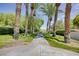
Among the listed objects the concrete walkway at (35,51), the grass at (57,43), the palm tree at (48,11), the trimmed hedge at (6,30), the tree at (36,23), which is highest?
the palm tree at (48,11)

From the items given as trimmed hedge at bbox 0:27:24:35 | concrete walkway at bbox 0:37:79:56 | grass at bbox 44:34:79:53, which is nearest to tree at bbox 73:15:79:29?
grass at bbox 44:34:79:53

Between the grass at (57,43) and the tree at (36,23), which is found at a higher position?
the tree at (36,23)

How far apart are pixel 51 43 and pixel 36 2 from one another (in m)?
0.52

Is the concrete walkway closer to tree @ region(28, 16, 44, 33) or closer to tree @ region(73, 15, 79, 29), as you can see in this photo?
tree @ region(28, 16, 44, 33)

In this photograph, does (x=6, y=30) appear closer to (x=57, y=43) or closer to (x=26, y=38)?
(x=26, y=38)

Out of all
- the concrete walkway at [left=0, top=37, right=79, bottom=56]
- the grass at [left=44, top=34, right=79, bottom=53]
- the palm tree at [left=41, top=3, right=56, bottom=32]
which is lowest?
the concrete walkway at [left=0, top=37, right=79, bottom=56]

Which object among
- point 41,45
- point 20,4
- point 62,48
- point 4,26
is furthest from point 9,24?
point 62,48

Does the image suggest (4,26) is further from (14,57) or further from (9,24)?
(14,57)

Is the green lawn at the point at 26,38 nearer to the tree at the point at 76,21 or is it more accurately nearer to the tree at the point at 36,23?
the tree at the point at 36,23

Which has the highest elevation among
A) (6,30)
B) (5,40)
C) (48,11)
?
(48,11)

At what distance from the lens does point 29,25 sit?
9.57 ft

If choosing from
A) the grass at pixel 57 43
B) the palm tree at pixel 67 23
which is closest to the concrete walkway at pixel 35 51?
the grass at pixel 57 43

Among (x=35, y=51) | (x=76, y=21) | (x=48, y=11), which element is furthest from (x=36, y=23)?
(x=76, y=21)

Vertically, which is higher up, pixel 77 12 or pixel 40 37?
pixel 77 12
